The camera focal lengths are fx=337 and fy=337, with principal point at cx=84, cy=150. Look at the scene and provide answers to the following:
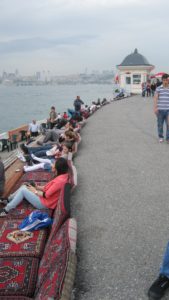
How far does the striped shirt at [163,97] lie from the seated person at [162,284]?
6621 millimetres

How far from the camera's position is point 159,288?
319 cm

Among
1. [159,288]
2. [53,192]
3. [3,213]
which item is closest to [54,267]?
[159,288]

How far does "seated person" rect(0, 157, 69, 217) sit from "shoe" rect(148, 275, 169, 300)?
2.34 metres

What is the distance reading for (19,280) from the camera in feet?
11.0

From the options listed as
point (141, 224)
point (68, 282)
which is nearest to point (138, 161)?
point (141, 224)

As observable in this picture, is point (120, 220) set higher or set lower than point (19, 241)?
lower

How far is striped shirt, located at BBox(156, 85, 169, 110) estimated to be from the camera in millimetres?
9180

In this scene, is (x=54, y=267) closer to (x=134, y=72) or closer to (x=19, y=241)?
(x=19, y=241)

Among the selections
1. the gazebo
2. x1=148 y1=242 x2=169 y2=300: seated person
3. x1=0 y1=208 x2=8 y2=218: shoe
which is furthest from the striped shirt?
the gazebo

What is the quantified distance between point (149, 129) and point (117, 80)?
93.3 ft

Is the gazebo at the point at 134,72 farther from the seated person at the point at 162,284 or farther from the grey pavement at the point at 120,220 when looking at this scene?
the seated person at the point at 162,284

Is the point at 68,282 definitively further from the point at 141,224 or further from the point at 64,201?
the point at 141,224

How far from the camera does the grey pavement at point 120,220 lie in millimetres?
3568

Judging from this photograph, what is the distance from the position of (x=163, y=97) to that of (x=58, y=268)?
23.4 ft
